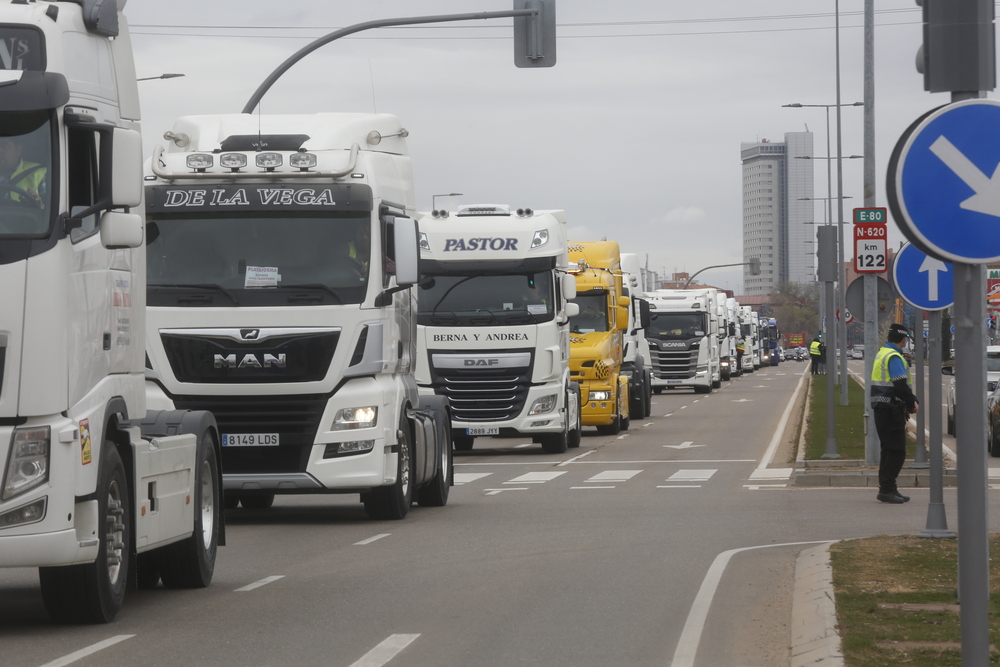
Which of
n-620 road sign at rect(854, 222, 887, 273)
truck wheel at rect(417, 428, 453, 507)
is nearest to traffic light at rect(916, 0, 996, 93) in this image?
truck wheel at rect(417, 428, 453, 507)

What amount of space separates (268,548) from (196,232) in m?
3.26

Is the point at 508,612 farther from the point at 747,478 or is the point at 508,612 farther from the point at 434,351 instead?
the point at 434,351

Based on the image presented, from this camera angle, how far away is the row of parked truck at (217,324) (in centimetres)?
856

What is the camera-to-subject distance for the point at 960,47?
20.7 feet

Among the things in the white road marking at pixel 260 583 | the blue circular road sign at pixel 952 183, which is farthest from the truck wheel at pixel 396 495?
the blue circular road sign at pixel 952 183

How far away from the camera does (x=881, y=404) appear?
18.2m

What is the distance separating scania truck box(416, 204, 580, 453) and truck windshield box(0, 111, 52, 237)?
55.2ft

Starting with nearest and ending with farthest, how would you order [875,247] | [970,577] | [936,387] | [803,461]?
[970,577]
[936,387]
[875,247]
[803,461]

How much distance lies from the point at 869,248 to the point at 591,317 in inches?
452

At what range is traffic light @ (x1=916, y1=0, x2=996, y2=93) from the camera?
6285 millimetres

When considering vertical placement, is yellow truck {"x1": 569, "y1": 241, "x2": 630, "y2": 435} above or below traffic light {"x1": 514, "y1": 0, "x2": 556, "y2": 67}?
below

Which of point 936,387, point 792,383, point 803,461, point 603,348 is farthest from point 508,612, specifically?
point 792,383

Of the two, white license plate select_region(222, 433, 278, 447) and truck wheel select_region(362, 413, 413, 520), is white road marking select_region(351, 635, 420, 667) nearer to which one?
white license plate select_region(222, 433, 278, 447)

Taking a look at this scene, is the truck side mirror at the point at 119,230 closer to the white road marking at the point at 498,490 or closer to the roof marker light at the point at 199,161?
the roof marker light at the point at 199,161
